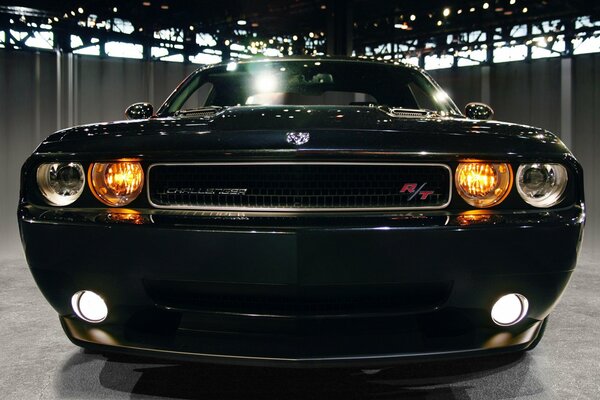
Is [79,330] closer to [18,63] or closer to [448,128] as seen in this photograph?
[448,128]

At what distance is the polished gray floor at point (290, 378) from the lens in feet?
6.48

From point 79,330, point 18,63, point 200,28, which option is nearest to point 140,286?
point 79,330

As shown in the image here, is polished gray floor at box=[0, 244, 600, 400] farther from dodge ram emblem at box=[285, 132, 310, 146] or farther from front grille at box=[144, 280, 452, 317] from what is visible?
dodge ram emblem at box=[285, 132, 310, 146]

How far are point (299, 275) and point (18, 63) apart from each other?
12.9 metres

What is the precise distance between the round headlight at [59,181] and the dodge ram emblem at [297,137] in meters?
0.62

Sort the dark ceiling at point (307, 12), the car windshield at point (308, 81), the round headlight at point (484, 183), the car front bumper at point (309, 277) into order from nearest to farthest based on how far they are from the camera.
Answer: the car front bumper at point (309, 277), the round headlight at point (484, 183), the car windshield at point (308, 81), the dark ceiling at point (307, 12)

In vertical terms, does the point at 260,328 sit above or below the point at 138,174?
below

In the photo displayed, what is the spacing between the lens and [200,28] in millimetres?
18328

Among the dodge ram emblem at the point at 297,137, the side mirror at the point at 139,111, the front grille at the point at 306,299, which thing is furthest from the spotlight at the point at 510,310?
the side mirror at the point at 139,111

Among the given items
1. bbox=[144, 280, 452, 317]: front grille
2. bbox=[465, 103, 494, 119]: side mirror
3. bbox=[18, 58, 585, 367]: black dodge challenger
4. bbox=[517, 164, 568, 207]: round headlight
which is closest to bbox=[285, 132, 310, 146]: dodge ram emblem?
bbox=[18, 58, 585, 367]: black dodge challenger

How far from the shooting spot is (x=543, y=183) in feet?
5.41

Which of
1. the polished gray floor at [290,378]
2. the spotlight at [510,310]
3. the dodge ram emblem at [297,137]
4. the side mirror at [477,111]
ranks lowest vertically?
the polished gray floor at [290,378]

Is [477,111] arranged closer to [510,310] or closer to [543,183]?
[543,183]

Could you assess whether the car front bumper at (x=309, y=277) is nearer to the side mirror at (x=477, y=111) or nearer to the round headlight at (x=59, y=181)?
the round headlight at (x=59, y=181)
